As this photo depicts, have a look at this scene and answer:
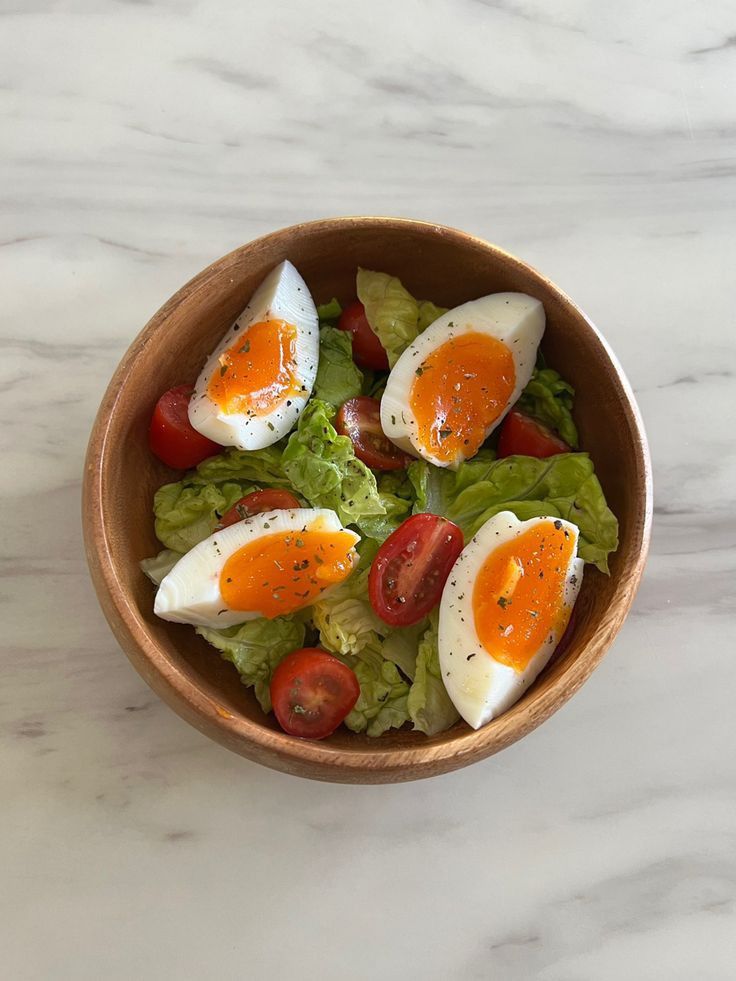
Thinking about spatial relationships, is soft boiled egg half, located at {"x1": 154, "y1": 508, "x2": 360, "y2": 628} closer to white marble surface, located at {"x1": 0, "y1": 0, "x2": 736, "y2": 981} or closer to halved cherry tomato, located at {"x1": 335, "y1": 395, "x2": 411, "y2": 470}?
halved cherry tomato, located at {"x1": 335, "y1": 395, "x2": 411, "y2": 470}

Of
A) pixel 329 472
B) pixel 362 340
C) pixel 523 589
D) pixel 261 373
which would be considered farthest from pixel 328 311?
pixel 523 589

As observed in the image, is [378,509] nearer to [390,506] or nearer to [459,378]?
[390,506]

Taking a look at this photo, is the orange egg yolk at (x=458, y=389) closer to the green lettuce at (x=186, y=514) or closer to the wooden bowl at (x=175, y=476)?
the wooden bowl at (x=175, y=476)

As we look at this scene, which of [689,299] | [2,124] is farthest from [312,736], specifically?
[2,124]

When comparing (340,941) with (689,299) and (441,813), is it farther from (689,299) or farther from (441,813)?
(689,299)

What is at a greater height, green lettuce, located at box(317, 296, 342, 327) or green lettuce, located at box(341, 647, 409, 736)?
green lettuce, located at box(317, 296, 342, 327)

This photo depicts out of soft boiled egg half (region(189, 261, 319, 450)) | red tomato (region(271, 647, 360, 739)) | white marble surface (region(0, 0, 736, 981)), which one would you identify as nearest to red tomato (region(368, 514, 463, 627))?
red tomato (region(271, 647, 360, 739))

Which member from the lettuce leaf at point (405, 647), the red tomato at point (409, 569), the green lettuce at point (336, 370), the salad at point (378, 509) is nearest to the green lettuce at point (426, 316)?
the salad at point (378, 509)
